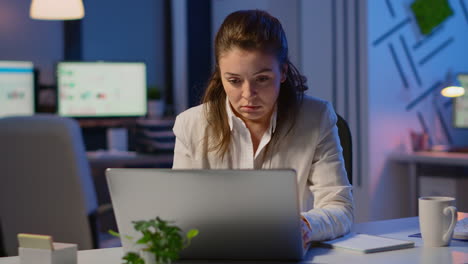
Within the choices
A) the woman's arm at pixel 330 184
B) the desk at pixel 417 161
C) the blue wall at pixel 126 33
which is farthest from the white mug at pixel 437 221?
the blue wall at pixel 126 33

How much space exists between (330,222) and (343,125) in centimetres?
51

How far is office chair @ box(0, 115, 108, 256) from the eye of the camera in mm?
2754

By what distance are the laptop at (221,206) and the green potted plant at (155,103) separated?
3158 mm

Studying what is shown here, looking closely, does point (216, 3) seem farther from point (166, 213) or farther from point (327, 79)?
point (166, 213)

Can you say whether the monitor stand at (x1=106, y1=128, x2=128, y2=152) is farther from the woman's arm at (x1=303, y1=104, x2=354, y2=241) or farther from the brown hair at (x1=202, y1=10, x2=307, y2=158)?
the woman's arm at (x1=303, y1=104, x2=354, y2=241)

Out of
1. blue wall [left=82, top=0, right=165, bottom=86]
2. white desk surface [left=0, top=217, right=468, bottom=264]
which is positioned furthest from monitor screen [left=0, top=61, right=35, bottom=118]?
white desk surface [left=0, top=217, right=468, bottom=264]

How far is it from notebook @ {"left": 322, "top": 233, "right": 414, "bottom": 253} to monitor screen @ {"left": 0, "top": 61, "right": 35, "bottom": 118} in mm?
2790

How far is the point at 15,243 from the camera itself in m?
2.89

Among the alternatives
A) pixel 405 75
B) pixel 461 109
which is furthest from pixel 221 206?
pixel 461 109

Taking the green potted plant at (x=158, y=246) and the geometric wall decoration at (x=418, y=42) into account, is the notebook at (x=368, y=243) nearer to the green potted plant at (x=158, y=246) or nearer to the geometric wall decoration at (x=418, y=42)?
the green potted plant at (x=158, y=246)

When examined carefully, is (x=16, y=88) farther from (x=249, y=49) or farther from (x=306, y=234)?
(x=306, y=234)

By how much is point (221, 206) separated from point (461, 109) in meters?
3.24

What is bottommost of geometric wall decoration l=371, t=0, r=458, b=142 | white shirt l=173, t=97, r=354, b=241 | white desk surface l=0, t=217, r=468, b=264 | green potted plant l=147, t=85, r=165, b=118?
white desk surface l=0, t=217, r=468, b=264

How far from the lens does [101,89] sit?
425 centimetres
